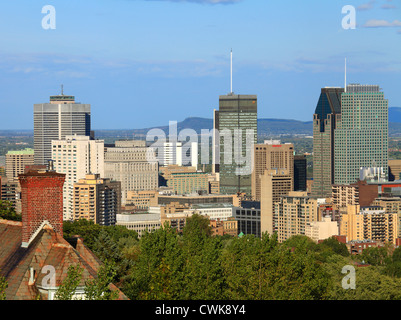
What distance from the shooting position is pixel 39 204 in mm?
23203

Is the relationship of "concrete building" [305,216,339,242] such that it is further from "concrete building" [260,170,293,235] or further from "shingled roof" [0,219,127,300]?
"shingled roof" [0,219,127,300]

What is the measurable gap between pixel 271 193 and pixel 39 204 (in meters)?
157

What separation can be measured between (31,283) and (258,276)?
28.2 ft

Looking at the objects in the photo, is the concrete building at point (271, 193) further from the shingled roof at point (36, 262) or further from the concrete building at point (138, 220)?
the shingled roof at point (36, 262)

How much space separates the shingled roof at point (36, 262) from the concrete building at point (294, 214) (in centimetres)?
13352

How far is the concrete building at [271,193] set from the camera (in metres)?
171

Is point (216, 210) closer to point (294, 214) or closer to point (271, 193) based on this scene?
point (271, 193)

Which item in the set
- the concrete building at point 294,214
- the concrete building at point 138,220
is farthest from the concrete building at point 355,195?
the concrete building at point 138,220

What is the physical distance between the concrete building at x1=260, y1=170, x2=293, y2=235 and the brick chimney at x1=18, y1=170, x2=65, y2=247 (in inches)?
5712

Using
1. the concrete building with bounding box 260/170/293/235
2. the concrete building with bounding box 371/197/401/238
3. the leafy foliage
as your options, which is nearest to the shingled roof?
the leafy foliage

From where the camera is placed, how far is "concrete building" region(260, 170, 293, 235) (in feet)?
562

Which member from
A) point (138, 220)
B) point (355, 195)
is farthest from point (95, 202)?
point (355, 195)
